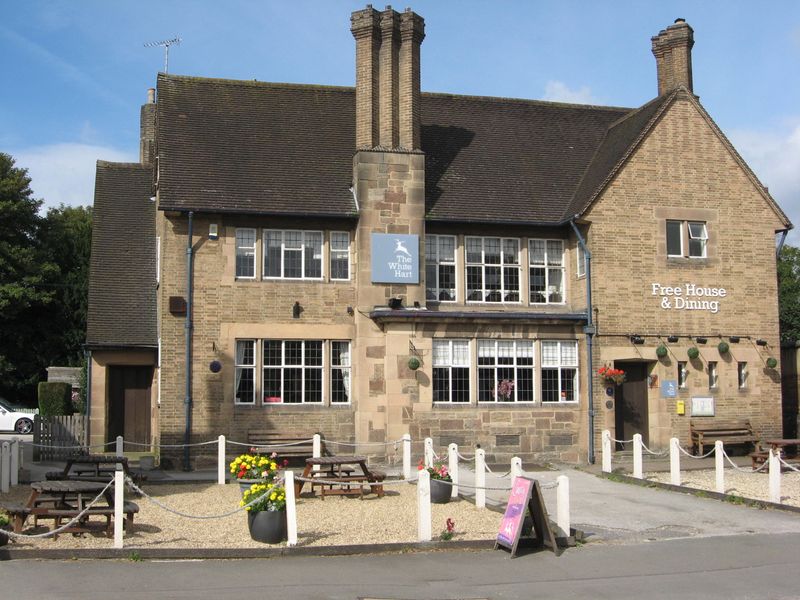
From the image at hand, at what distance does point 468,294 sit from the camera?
80.7 feet

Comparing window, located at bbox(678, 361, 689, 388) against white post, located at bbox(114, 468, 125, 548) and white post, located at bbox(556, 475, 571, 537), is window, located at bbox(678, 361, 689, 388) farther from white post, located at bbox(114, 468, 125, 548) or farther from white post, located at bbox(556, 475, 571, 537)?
white post, located at bbox(114, 468, 125, 548)

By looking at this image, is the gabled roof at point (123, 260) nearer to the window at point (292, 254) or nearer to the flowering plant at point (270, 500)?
the window at point (292, 254)

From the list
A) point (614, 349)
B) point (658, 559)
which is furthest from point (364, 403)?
point (658, 559)

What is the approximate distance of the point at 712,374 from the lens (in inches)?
966

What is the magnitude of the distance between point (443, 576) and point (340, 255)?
1373cm

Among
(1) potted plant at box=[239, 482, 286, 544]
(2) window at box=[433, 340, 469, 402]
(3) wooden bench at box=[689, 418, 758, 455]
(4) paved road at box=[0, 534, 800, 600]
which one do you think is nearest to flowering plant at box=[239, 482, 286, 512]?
(1) potted plant at box=[239, 482, 286, 544]

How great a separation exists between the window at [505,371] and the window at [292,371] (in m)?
4.12

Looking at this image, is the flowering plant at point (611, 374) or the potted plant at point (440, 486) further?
the flowering plant at point (611, 374)

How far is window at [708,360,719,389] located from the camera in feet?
80.2

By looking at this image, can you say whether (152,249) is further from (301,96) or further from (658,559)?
(658,559)

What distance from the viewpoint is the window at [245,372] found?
2309 cm

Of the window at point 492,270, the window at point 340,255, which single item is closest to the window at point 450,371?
the window at point 492,270

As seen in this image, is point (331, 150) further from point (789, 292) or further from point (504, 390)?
point (789, 292)

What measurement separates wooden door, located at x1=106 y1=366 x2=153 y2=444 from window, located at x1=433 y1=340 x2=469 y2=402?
27.3ft
